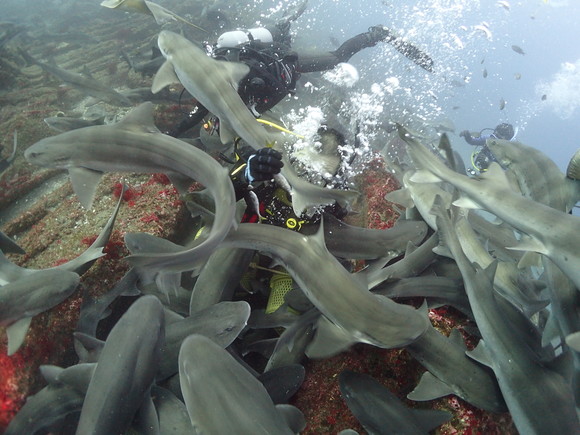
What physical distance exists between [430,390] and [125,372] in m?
2.38

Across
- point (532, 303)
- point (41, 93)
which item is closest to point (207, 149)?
point (532, 303)

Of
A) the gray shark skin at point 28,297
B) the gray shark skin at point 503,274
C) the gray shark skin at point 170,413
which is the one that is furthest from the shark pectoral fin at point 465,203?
the gray shark skin at point 28,297

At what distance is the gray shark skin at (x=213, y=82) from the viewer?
11.6 ft

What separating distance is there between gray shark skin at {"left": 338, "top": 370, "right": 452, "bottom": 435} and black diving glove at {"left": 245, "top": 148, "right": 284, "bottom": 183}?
1.88 m

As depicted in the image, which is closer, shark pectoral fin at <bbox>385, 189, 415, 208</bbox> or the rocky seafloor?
the rocky seafloor

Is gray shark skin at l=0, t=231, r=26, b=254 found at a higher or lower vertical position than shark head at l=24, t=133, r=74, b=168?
lower

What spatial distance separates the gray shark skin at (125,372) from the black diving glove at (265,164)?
1.39 metres

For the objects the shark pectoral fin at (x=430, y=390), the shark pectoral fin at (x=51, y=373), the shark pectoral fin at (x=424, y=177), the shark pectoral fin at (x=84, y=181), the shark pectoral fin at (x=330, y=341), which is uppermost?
the shark pectoral fin at (x=84, y=181)

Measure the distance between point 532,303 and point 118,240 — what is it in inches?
178

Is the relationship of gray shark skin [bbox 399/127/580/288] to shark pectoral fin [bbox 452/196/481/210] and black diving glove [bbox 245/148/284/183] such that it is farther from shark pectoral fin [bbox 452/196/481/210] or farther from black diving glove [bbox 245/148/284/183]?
black diving glove [bbox 245/148/284/183]

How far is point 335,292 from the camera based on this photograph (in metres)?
2.79

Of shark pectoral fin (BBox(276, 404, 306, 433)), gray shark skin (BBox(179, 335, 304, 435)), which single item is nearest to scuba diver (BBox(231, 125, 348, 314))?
shark pectoral fin (BBox(276, 404, 306, 433))

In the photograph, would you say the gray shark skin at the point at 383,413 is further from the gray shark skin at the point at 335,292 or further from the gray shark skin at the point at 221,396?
the gray shark skin at the point at 221,396

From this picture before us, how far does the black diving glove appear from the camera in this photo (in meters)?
3.03
